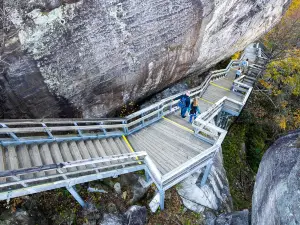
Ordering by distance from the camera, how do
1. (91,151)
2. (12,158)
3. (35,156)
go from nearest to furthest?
(12,158), (35,156), (91,151)

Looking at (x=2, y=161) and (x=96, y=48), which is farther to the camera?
(x=96, y=48)

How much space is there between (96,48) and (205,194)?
309 inches

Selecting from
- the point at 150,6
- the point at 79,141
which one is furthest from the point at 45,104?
the point at 150,6

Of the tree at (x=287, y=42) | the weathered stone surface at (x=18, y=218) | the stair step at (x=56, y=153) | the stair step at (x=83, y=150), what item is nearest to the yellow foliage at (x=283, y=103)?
the tree at (x=287, y=42)

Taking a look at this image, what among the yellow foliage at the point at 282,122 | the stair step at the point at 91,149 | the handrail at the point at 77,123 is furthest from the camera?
the yellow foliage at the point at 282,122

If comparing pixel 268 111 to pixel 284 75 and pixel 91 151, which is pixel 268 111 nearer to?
pixel 284 75

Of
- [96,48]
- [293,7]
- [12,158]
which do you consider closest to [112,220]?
[12,158]

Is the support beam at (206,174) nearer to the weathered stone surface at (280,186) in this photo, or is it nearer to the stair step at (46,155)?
the weathered stone surface at (280,186)

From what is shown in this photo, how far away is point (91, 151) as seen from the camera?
7.33m

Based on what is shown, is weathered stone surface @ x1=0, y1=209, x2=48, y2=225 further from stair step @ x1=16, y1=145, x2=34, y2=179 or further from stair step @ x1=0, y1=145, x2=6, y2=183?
stair step @ x1=0, y1=145, x2=6, y2=183

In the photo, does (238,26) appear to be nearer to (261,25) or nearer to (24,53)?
(261,25)

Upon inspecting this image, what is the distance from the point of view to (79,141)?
752 centimetres

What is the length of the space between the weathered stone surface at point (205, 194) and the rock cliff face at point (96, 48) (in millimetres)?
4969

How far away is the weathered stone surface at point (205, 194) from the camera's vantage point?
9.04 metres
